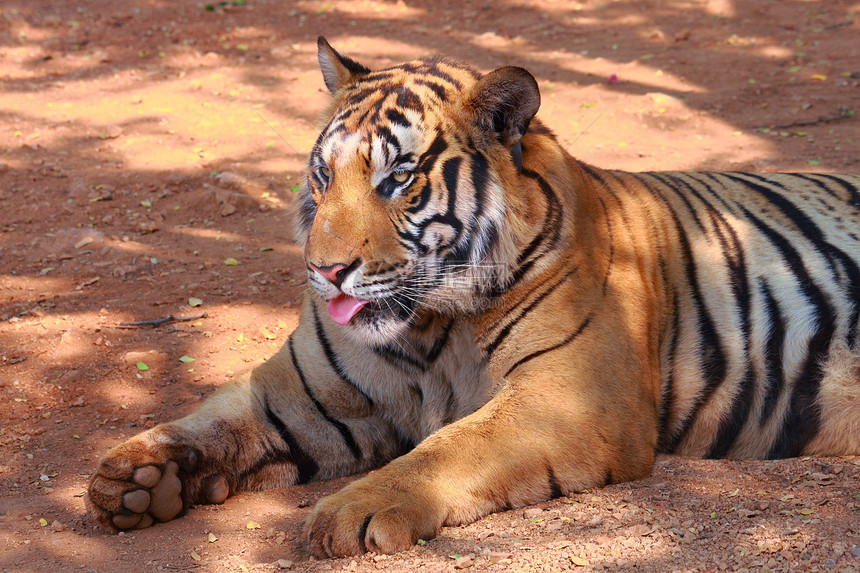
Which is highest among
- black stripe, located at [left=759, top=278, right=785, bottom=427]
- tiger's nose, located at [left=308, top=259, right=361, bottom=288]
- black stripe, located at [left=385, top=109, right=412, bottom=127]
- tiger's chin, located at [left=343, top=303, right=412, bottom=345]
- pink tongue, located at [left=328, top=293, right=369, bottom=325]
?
black stripe, located at [left=385, top=109, right=412, bottom=127]

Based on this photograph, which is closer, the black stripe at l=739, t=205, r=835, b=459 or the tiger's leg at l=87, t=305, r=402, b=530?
the tiger's leg at l=87, t=305, r=402, b=530

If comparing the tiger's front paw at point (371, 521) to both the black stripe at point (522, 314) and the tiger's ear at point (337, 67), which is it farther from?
the tiger's ear at point (337, 67)

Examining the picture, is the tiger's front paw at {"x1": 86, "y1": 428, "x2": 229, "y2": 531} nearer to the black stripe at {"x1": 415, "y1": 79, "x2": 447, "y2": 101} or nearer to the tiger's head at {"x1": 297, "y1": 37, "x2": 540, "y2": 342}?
the tiger's head at {"x1": 297, "y1": 37, "x2": 540, "y2": 342}

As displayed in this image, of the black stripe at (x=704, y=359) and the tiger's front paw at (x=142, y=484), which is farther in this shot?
the black stripe at (x=704, y=359)

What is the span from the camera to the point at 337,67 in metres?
3.04

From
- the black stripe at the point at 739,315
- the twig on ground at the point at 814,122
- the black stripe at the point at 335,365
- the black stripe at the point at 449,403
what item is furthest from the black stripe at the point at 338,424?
the twig on ground at the point at 814,122

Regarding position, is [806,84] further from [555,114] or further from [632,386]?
[632,386]

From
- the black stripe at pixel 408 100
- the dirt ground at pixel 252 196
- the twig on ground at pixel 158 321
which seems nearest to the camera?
the dirt ground at pixel 252 196

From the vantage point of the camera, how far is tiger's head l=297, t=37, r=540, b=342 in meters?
2.59

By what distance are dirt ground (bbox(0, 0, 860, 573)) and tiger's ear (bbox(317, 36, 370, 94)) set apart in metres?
1.38

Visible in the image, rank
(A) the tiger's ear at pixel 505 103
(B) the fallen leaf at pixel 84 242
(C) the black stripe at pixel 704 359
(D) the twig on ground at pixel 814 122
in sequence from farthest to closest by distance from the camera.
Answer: (D) the twig on ground at pixel 814 122
(B) the fallen leaf at pixel 84 242
(C) the black stripe at pixel 704 359
(A) the tiger's ear at pixel 505 103

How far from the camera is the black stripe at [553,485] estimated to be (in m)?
2.52

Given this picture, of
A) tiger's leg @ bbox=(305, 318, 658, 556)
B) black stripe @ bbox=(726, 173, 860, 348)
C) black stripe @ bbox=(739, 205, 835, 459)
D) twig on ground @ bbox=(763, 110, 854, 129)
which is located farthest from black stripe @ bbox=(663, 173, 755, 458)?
twig on ground @ bbox=(763, 110, 854, 129)

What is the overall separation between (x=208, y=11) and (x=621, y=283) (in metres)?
7.84
